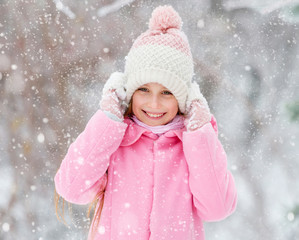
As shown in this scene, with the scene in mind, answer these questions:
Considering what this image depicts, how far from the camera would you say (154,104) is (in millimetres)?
1460

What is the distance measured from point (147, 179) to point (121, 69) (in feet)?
4.38

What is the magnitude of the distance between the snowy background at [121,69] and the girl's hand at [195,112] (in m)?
1.11

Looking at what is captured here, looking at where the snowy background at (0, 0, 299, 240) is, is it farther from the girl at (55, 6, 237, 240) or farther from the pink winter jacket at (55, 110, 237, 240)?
the pink winter jacket at (55, 110, 237, 240)

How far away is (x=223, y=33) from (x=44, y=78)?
1.37 meters

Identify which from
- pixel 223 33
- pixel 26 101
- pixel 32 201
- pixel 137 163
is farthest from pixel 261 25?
pixel 32 201

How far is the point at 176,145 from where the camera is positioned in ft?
5.07

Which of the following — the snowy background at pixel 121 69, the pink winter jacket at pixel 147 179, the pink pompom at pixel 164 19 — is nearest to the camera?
the pink winter jacket at pixel 147 179

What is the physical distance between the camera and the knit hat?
145 cm

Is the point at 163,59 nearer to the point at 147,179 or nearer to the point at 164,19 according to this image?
the point at 164,19

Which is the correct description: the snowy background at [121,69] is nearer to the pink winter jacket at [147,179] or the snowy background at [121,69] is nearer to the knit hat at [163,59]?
the knit hat at [163,59]

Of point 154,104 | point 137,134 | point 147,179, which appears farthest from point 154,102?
point 147,179

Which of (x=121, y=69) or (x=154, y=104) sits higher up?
(x=154, y=104)

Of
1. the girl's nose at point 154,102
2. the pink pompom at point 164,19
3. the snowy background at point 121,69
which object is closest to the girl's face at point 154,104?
the girl's nose at point 154,102

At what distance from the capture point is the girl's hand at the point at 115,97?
1462 mm
